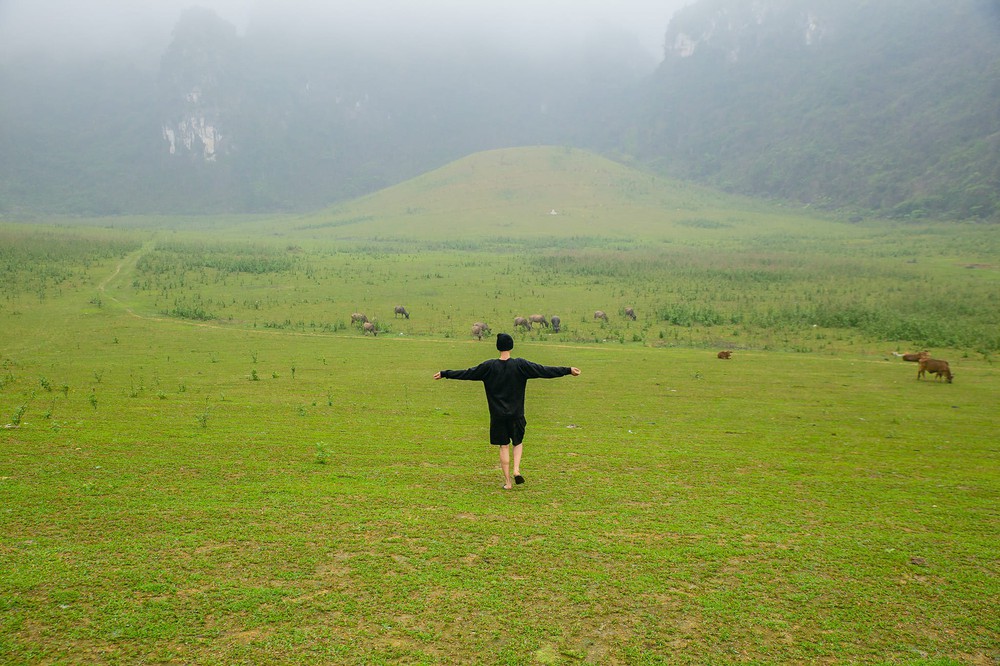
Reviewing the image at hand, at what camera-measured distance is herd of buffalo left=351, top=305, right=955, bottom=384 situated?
22.2 metres

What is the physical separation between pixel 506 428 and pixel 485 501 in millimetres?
1102

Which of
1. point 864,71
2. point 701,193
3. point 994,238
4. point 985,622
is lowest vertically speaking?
point 985,622

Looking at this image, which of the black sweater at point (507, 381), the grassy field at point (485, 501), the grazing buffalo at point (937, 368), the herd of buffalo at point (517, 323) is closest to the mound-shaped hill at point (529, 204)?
the herd of buffalo at point (517, 323)

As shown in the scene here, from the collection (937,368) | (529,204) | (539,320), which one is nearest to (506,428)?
(937,368)

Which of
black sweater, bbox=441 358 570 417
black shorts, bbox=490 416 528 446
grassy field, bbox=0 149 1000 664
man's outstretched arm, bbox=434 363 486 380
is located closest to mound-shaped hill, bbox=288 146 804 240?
grassy field, bbox=0 149 1000 664

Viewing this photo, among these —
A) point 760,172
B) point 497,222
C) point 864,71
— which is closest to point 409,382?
point 497,222

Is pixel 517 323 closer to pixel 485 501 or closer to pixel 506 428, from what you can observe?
pixel 506 428

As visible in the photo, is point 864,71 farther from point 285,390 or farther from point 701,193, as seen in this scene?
point 285,390

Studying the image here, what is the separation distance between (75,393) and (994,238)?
317ft

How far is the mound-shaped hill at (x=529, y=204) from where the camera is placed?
A: 101750 millimetres

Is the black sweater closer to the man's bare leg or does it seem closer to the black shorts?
the black shorts

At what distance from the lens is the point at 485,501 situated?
962 centimetres

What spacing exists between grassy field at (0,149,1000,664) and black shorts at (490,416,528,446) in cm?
87

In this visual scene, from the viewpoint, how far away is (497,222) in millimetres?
105062
